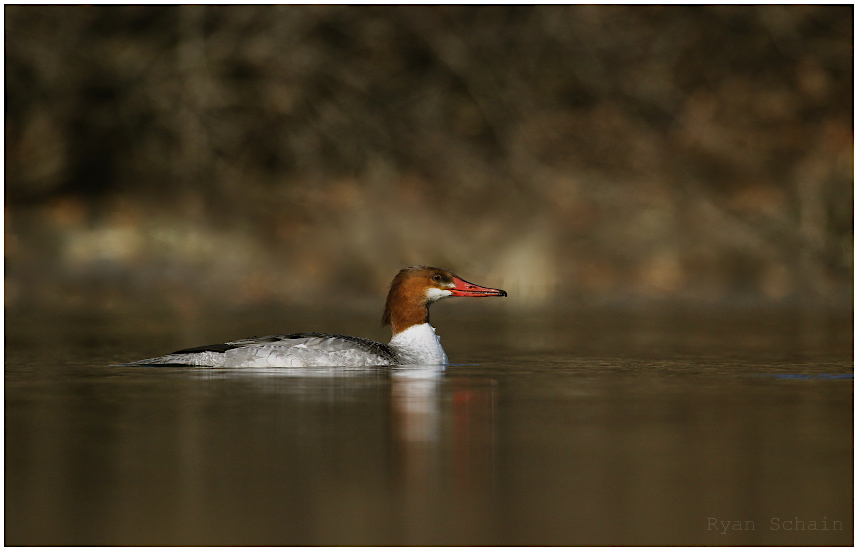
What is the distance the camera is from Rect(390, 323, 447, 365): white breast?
1059 centimetres

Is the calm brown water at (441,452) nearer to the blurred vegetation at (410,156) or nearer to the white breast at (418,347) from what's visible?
the white breast at (418,347)

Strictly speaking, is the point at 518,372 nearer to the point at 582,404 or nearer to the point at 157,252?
the point at 582,404

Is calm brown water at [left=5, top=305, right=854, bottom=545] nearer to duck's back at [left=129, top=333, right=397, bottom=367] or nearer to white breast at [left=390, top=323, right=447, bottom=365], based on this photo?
duck's back at [left=129, top=333, right=397, bottom=367]

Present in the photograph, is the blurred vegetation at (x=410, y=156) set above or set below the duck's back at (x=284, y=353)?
above

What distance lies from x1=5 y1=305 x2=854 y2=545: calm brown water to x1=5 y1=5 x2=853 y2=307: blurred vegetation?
10.2m

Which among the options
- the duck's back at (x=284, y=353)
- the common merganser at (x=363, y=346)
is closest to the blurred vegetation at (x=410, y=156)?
the common merganser at (x=363, y=346)

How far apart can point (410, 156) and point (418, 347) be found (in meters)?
12.1

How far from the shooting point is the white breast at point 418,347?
1059 centimetres

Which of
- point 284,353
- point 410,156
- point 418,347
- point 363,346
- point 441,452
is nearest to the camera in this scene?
point 441,452

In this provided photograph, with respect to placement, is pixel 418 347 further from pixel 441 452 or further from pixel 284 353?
pixel 441 452

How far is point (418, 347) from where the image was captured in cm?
1073

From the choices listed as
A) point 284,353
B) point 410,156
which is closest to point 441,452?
point 284,353

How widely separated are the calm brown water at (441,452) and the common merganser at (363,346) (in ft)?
0.76

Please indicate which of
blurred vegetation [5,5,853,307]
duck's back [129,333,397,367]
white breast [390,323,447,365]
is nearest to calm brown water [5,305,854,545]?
duck's back [129,333,397,367]
